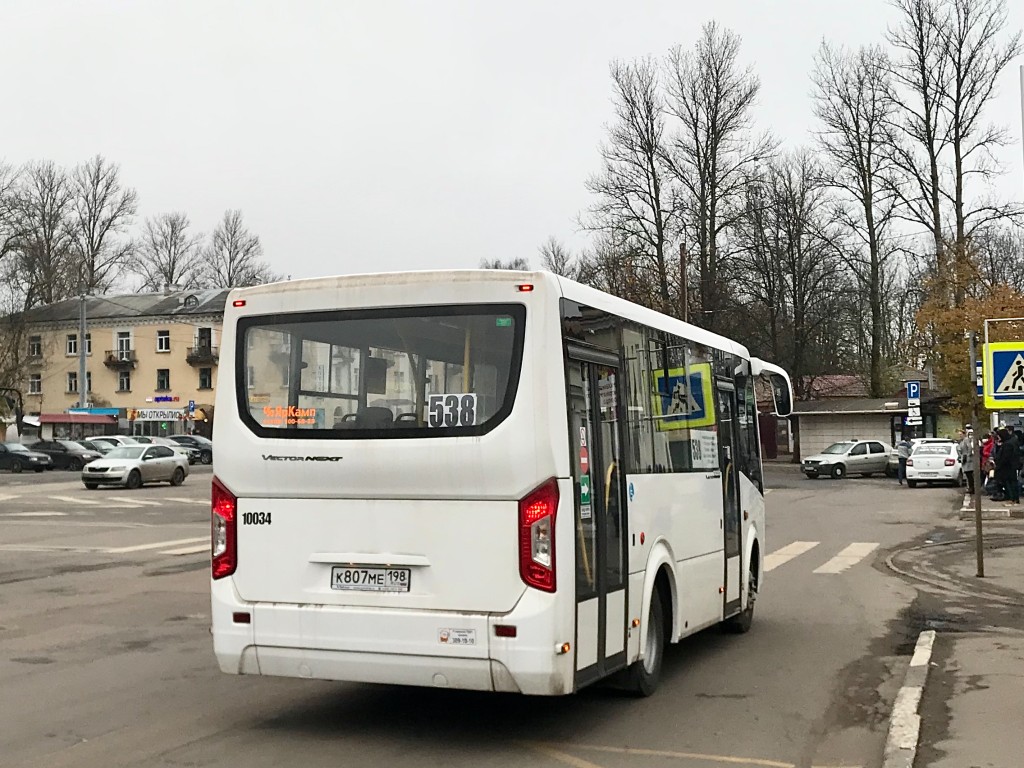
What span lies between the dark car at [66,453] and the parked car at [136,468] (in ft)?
57.9

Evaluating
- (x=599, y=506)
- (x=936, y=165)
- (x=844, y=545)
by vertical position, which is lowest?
(x=844, y=545)

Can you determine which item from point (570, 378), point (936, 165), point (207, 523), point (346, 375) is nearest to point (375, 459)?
point (346, 375)

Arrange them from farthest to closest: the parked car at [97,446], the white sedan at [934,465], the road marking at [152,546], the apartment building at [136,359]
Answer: the apartment building at [136,359] < the parked car at [97,446] < the white sedan at [934,465] < the road marking at [152,546]

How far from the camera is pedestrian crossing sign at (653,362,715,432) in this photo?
876 cm

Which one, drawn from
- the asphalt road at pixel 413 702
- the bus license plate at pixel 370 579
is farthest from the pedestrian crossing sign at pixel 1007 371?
the bus license plate at pixel 370 579

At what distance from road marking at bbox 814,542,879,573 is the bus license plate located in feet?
36.9

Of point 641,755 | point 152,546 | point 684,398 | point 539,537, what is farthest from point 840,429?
point 539,537

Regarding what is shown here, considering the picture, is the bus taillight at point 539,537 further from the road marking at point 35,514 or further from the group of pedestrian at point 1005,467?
the group of pedestrian at point 1005,467

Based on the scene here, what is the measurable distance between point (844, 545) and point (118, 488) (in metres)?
25.7

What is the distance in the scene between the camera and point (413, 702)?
820 cm

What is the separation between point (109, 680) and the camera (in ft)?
29.5

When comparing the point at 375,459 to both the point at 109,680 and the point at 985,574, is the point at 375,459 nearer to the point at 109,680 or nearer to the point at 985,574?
the point at 109,680

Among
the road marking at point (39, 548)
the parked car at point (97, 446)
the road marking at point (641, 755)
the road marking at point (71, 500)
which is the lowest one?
the road marking at point (641, 755)

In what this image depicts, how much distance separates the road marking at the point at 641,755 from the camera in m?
6.57
